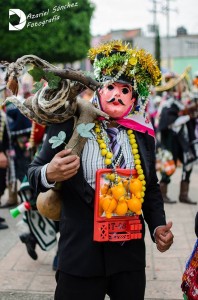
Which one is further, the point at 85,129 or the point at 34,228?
the point at 34,228

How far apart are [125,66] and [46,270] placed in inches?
102

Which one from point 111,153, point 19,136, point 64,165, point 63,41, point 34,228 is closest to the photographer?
point 64,165

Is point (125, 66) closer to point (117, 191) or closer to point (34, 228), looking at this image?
point (117, 191)

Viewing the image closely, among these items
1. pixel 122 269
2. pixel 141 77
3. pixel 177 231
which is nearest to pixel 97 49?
pixel 141 77

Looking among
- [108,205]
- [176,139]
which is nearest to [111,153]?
[108,205]

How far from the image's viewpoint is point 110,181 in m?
2.46

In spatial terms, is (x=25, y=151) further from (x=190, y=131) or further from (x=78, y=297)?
(x=78, y=297)

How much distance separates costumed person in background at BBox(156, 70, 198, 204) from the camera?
24.6 feet

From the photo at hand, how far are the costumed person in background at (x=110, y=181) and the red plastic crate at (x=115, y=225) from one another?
0.4 inches

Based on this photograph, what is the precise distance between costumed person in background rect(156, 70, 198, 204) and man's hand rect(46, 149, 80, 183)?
5.17 metres

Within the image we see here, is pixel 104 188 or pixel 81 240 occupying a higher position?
pixel 104 188

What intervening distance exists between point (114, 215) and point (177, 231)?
362 cm

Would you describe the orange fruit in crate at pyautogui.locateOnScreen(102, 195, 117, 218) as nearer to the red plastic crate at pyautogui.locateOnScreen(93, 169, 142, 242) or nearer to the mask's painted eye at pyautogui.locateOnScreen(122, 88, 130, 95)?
the red plastic crate at pyautogui.locateOnScreen(93, 169, 142, 242)

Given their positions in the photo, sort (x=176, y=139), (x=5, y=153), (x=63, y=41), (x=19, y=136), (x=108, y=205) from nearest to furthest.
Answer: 1. (x=108, y=205)
2. (x=5, y=153)
3. (x=19, y=136)
4. (x=176, y=139)
5. (x=63, y=41)
